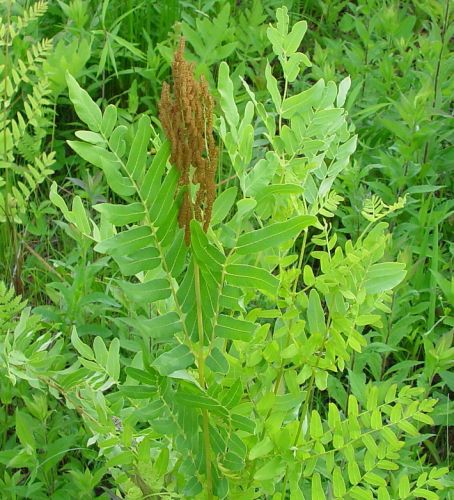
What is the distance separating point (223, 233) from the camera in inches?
56.6

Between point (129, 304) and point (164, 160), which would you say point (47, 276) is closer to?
point (129, 304)

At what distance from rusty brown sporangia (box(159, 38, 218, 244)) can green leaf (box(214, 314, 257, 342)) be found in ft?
0.60

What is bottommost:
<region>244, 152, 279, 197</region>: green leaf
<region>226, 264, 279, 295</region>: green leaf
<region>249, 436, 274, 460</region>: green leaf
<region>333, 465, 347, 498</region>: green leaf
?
<region>333, 465, 347, 498</region>: green leaf

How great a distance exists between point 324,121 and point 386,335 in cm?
92

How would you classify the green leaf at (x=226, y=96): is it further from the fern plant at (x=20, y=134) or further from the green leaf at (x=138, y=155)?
the fern plant at (x=20, y=134)

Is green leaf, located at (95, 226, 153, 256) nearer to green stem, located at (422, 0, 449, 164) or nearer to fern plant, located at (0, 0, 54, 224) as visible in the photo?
fern plant, located at (0, 0, 54, 224)

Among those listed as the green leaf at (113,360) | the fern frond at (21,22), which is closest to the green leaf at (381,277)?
the green leaf at (113,360)

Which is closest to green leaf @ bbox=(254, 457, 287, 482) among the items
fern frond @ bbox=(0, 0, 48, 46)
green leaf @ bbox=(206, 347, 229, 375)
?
green leaf @ bbox=(206, 347, 229, 375)

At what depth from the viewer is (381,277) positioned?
64.4 inches

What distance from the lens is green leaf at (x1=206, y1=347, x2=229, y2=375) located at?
1.49 m

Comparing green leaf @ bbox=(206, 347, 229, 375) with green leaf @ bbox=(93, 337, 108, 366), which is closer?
green leaf @ bbox=(206, 347, 229, 375)

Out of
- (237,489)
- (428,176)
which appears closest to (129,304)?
(237,489)

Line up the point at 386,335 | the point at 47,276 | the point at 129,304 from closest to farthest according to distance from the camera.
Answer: the point at 129,304 < the point at 386,335 < the point at 47,276

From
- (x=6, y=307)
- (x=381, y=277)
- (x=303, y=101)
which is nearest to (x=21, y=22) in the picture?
(x=6, y=307)
